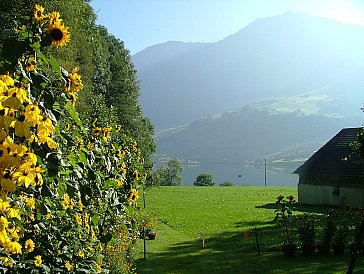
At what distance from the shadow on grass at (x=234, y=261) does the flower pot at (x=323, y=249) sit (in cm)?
24

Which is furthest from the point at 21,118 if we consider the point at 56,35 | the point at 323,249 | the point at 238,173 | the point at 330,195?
the point at 238,173

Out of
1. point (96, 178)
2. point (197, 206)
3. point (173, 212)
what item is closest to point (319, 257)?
point (96, 178)

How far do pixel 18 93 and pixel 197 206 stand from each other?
2806 centimetres

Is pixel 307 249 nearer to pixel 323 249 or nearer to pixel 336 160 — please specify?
pixel 323 249

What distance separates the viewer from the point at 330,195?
2859cm

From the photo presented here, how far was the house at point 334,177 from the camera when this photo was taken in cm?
2700

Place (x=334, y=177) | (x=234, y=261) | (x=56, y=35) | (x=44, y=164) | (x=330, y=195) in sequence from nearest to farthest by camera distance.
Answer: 1. (x=44, y=164)
2. (x=56, y=35)
3. (x=234, y=261)
4. (x=334, y=177)
5. (x=330, y=195)

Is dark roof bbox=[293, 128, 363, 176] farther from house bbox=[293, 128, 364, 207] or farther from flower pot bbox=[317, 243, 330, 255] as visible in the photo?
flower pot bbox=[317, 243, 330, 255]

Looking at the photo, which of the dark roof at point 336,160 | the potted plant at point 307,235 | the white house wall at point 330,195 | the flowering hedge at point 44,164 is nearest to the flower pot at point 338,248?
the potted plant at point 307,235

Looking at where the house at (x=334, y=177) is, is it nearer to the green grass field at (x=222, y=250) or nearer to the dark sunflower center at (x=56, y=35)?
the green grass field at (x=222, y=250)

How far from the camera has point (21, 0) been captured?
58.0 ft

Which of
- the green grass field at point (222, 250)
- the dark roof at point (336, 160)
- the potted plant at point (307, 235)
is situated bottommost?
the green grass field at point (222, 250)

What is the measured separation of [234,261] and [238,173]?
13177cm

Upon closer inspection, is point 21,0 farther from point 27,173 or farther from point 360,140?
point 27,173
